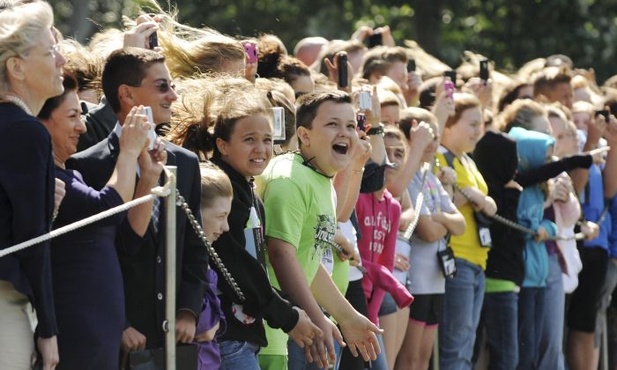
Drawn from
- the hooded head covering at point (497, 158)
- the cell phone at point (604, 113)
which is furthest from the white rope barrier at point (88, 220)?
the cell phone at point (604, 113)

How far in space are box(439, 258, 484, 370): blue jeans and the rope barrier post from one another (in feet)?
12.1

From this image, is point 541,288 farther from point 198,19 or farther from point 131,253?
point 198,19

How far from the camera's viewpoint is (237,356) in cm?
602

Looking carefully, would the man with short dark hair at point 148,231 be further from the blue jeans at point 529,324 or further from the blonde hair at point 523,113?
the blonde hair at point 523,113

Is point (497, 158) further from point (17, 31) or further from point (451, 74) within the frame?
point (17, 31)

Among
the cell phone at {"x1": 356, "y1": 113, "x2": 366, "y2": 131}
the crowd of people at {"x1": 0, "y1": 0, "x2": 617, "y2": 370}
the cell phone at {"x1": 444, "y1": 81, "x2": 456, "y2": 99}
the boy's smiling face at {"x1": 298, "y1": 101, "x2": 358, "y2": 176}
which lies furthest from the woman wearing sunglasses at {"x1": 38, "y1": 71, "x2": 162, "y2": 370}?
the cell phone at {"x1": 444, "y1": 81, "x2": 456, "y2": 99}

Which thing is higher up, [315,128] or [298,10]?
[298,10]

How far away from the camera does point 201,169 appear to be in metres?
6.03

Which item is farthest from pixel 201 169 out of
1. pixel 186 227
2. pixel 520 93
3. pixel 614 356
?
pixel 614 356

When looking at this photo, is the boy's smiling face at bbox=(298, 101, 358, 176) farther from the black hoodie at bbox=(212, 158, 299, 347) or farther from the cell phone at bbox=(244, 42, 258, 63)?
the cell phone at bbox=(244, 42, 258, 63)

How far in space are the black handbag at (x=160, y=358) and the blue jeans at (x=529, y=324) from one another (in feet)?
14.7

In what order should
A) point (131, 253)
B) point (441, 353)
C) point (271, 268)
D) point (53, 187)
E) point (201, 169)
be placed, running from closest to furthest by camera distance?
point (53, 187) → point (131, 253) → point (201, 169) → point (271, 268) → point (441, 353)

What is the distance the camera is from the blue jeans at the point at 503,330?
9.48 m

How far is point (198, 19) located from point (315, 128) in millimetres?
16375
